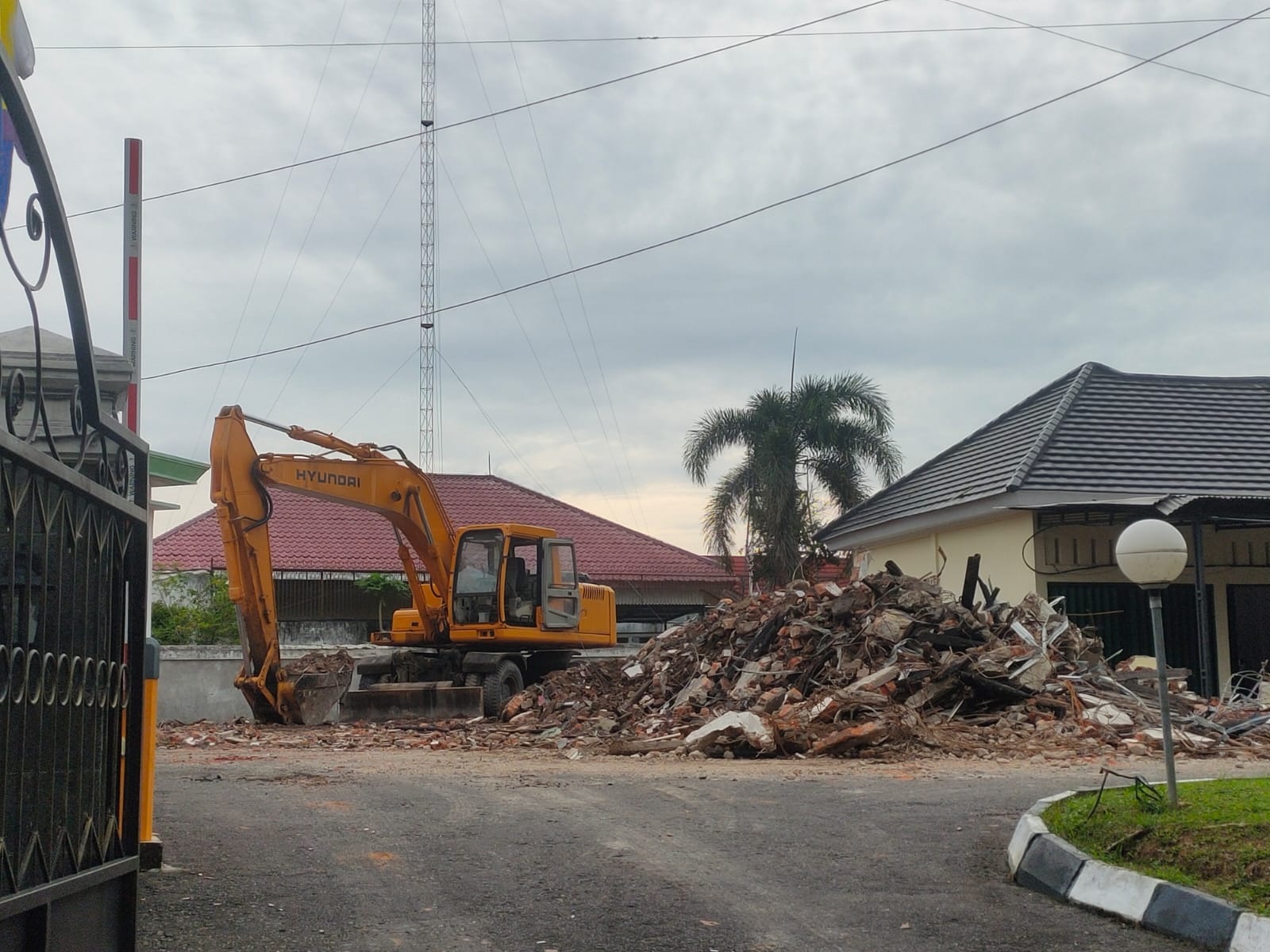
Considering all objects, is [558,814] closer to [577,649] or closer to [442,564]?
[442,564]

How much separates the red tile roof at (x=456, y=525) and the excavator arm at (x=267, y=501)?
37.2 feet

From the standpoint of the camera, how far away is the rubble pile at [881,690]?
14.2 m

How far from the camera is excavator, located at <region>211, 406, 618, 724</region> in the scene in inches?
684

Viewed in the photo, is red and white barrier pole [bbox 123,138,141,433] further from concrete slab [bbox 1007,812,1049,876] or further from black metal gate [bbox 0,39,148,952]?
concrete slab [bbox 1007,812,1049,876]

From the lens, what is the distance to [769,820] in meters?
8.62

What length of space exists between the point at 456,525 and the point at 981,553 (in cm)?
1567

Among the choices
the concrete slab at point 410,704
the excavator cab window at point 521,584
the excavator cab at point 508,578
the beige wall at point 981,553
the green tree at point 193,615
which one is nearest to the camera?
the concrete slab at point 410,704

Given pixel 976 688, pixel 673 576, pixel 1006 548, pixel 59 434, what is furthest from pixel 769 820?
pixel 673 576

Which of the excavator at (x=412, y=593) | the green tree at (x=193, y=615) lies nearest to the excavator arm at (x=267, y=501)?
the excavator at (x=412, y=593)

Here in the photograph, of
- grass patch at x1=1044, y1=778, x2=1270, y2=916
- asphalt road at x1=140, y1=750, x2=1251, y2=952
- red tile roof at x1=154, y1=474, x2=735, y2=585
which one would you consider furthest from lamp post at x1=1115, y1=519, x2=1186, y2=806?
red tile roof at x1=154, y1=474, x2=735, y2=585

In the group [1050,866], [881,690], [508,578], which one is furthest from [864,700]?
[1050,866]

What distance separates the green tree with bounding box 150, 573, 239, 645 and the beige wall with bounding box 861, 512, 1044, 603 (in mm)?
12883

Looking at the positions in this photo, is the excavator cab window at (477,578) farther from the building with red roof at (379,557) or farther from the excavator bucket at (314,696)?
the building with red roof at (379,557)

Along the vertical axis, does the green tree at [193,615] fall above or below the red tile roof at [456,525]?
below
